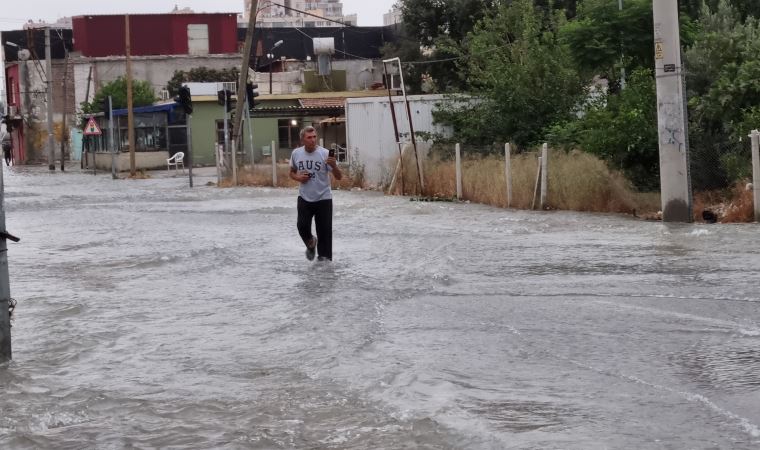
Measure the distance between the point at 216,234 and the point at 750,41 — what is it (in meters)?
9.59

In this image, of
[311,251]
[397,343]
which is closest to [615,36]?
[311,251]

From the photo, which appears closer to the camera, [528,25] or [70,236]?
[70,236]

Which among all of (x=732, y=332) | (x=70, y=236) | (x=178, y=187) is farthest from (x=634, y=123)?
(x=178, y=187)

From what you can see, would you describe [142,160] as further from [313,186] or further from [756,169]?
[313,186]

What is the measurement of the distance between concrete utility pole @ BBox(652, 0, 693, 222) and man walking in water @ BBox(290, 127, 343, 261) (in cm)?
612

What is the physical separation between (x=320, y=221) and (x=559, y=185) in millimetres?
8541

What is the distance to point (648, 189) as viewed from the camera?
21750 mm

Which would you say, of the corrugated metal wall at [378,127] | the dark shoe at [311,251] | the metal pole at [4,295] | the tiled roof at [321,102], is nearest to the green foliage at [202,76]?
the tiled roof at [321,102]

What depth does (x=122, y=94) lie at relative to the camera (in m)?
75.6

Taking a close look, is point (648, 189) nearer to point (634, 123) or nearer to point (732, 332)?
point (634, 123)

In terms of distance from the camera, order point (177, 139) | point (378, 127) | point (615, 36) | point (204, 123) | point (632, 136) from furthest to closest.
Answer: point (177, 139) < point (204, 123) < point (378, 127) < point (615, 36) < point (632, 136)

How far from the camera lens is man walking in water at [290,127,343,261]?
14477 mm

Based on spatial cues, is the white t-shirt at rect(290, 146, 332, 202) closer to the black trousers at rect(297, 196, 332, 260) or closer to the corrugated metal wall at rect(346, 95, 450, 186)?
the black trousers at rect(297, 196, 332, 260)

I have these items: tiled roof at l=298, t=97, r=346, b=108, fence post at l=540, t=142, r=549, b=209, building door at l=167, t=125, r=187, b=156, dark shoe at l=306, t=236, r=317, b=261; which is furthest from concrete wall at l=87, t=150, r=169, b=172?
dark shoe at l=306, t=236, r=317, b=261
